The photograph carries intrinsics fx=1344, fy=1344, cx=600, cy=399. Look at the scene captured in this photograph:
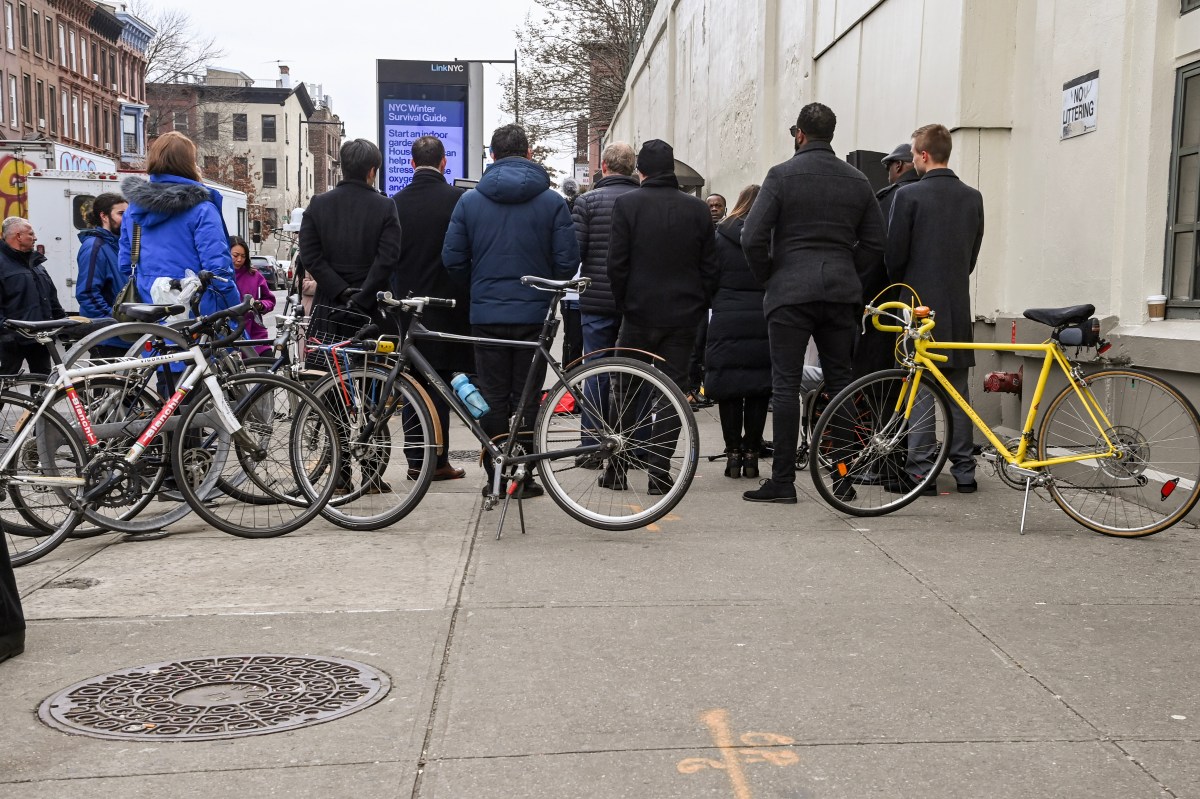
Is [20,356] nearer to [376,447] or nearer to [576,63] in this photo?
[376,447]

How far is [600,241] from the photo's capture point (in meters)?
8.38

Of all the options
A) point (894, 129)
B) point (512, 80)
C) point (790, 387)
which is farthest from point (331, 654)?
point (512, 80)

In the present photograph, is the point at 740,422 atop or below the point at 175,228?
A: below

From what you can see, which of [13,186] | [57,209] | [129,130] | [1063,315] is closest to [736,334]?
[1063,315]

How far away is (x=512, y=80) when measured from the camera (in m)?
46.7

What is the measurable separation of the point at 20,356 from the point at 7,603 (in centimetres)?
→ 640

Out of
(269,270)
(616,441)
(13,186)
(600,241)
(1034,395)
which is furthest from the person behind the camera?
(269,270)

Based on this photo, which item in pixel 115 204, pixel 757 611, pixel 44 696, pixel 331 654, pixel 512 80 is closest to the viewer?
pixel 44 696

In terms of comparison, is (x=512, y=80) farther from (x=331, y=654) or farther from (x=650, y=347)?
(x=331, y=654)

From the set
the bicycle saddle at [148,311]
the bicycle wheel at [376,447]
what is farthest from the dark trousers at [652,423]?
the bicycle saddle at [148,311]

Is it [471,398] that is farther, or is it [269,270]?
[269,270]

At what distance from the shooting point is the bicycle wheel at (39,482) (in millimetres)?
5801

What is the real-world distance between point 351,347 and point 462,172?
12.6 m

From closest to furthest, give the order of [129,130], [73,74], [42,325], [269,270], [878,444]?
1. [42,325]
2. [878,444]
3. [269,270]
4. [129,130]
5. [73,74]
